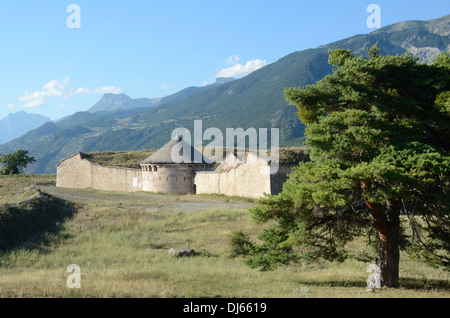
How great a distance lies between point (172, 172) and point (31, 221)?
1964 cm

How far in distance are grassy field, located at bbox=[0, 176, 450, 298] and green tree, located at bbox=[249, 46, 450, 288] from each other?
113 cm

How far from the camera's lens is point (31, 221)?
764 inches

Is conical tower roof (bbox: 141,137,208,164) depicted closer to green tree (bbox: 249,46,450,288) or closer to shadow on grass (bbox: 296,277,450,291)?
green tree (bbox: 249,46,450,288)

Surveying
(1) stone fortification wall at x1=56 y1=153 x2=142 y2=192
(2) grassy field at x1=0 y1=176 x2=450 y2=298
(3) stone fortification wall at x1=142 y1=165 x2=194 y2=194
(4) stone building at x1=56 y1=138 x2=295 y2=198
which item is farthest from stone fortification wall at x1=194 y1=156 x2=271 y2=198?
(1) stone fortification wall at x1=56 y1=153 x2=142 y2=192

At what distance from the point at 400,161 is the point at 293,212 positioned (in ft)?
9.36

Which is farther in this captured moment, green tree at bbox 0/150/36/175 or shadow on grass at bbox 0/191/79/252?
green tree at bbox 0/150/36/175

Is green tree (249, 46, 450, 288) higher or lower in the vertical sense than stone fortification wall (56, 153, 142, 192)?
higher

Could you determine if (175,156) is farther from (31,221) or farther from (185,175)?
(31,221)

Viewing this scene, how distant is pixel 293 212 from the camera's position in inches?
404

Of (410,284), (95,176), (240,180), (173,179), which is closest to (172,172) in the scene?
(173,179)

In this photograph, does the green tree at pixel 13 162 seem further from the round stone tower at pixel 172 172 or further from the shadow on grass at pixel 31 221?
the shadow on grass at pixel 31 221

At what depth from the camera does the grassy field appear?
896cm

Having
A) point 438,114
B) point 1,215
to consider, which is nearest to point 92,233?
point 1,215
